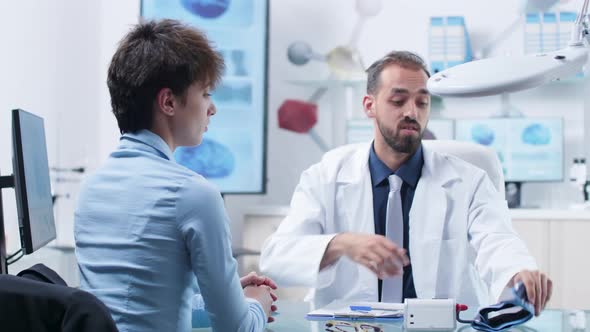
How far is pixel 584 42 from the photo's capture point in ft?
4.55

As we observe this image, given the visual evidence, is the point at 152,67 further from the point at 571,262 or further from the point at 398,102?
the point at 571,262

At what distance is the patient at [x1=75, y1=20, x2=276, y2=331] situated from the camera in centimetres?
115

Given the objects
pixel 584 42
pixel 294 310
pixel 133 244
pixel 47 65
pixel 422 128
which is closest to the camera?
pixel 133 244

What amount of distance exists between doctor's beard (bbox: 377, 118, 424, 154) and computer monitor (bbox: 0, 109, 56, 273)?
38.0 inches

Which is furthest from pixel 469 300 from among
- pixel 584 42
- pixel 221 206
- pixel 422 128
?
pixel 221 206

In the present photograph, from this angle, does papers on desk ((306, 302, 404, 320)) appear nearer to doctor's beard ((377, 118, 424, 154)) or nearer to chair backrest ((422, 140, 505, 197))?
doctor's beard ((377, 118, 424, 154))

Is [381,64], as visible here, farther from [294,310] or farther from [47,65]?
[47,65]

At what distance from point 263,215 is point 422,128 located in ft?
5.95

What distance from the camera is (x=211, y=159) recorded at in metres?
3.88

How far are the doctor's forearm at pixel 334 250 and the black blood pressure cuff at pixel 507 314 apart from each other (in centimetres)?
37

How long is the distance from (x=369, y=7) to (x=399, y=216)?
2394mm

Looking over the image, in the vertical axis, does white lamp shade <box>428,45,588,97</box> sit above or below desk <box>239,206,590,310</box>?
above

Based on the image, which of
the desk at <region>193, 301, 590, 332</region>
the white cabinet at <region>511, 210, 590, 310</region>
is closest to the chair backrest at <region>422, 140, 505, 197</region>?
the desk at <region>193, 301, 590, 332</region>

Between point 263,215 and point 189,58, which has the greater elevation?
point 189,58
